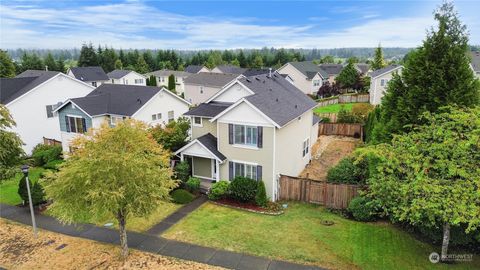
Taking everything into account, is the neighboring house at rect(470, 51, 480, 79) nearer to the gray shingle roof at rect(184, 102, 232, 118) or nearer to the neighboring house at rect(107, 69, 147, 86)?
the gray shingle roof at rect(184, 102, 232, 118)

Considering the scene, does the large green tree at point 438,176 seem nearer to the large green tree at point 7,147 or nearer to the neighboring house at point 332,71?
the large green tree at point 7,147

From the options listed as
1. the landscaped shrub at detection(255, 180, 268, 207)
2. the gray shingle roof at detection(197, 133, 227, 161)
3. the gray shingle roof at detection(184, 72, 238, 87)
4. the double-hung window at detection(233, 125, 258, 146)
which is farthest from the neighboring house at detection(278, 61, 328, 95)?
the landscaped shrub at detection(255, 180, 268, 207)

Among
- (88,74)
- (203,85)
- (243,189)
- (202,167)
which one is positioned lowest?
(243,189)

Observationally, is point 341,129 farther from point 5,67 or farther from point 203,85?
point 5,67

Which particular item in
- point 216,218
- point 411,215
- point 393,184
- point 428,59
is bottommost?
point 216,218

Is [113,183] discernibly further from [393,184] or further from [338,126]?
[338,126]

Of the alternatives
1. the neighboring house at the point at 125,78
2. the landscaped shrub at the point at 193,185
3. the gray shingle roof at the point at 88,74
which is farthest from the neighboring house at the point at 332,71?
the landscaped shrub at the point at 193,185

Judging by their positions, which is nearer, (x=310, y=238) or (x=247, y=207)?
(x=310, y=238)

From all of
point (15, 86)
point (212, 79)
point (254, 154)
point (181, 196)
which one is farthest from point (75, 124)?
point (212, 79)

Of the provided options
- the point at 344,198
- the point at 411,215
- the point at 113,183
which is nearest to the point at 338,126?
the point at 344,198
